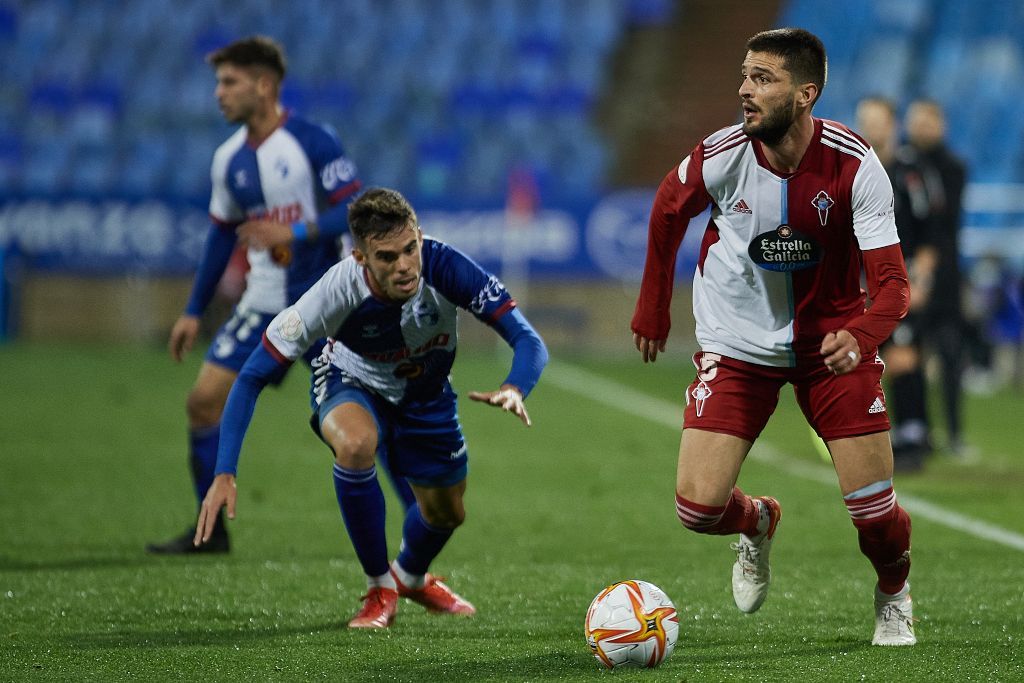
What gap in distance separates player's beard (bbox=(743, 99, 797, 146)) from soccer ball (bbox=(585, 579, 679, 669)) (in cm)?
140

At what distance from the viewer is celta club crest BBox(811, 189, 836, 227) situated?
15.0 ft

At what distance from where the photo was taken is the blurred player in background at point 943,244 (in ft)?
30.6

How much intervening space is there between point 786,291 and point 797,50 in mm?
734

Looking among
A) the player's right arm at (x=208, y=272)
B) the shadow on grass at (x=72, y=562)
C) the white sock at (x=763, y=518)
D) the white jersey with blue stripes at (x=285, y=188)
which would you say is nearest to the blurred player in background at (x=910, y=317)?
the white jersey with blue stripes at (x=285, y=188)

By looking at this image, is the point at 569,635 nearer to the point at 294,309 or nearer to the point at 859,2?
the point at 294,309

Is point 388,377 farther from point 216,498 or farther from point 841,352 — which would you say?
point 841,352

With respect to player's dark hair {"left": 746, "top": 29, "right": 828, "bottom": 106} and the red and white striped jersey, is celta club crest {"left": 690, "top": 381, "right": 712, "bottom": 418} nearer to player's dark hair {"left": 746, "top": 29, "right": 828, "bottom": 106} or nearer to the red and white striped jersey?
the red and white striped jersey

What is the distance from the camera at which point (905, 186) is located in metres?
8.96

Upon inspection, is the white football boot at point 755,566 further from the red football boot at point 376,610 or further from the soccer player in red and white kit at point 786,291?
the red football boot at point 376,610

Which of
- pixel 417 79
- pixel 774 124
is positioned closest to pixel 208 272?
pixel 774 124

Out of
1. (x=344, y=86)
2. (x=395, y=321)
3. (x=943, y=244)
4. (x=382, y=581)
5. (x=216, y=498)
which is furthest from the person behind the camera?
(x=344, y=86)

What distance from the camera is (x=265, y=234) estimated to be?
657 cm

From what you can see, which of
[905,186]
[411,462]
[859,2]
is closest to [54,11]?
[859,2]

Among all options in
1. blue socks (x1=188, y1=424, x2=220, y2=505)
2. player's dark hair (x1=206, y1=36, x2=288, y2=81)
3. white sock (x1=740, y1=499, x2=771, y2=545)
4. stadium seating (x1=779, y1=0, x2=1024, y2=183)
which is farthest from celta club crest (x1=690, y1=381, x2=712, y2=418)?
stadium seating (x1=779, y1=0, x2=1024, y2=183)
